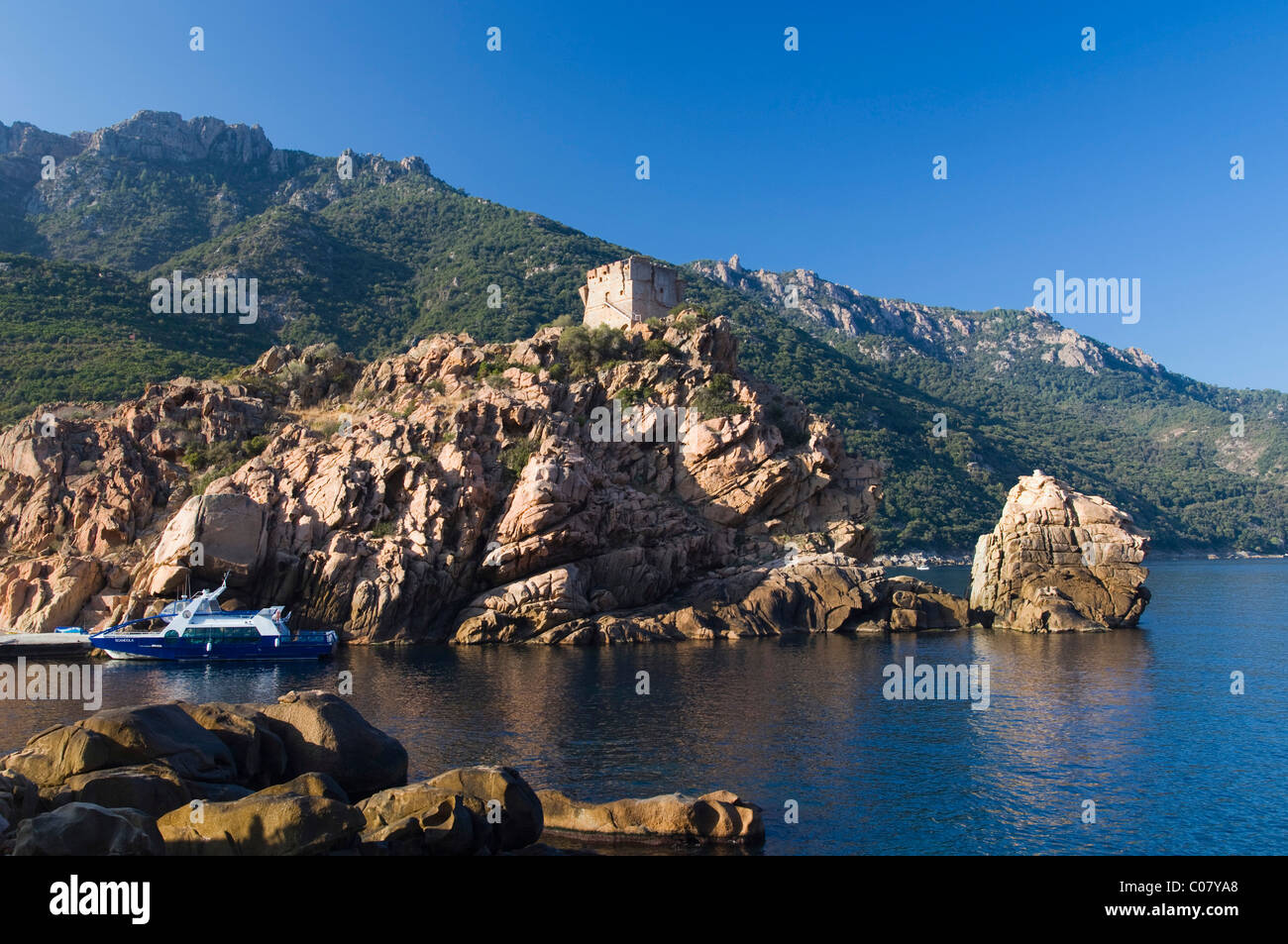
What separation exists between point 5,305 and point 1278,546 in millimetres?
207829

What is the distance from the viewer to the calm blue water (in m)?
21.5

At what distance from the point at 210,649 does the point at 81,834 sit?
40.0 metres

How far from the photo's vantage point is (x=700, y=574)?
63.1 m

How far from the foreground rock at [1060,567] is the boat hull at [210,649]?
145ft

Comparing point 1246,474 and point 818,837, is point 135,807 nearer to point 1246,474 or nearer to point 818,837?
point 818,837

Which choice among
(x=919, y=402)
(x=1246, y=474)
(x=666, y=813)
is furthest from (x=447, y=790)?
(x=1246, y=474)

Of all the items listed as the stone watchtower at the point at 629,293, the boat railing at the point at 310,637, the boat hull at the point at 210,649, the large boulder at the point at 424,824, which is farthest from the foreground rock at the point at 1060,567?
the large boulder at the point at 424,824

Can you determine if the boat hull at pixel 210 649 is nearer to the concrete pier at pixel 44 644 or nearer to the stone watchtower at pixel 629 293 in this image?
the concrete pier at pixel 44 644

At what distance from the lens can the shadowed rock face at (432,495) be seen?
177 feet

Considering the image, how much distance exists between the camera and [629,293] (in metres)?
81.4

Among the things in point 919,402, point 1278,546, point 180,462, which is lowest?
point 1278,546

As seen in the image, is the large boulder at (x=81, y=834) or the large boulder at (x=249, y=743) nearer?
the large boulder at (x=81, y=834)

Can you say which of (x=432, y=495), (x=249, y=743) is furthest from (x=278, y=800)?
(x=432, y=495)

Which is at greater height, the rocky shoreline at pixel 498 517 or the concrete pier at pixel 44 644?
the rocky shoreline at pixel 498 517
